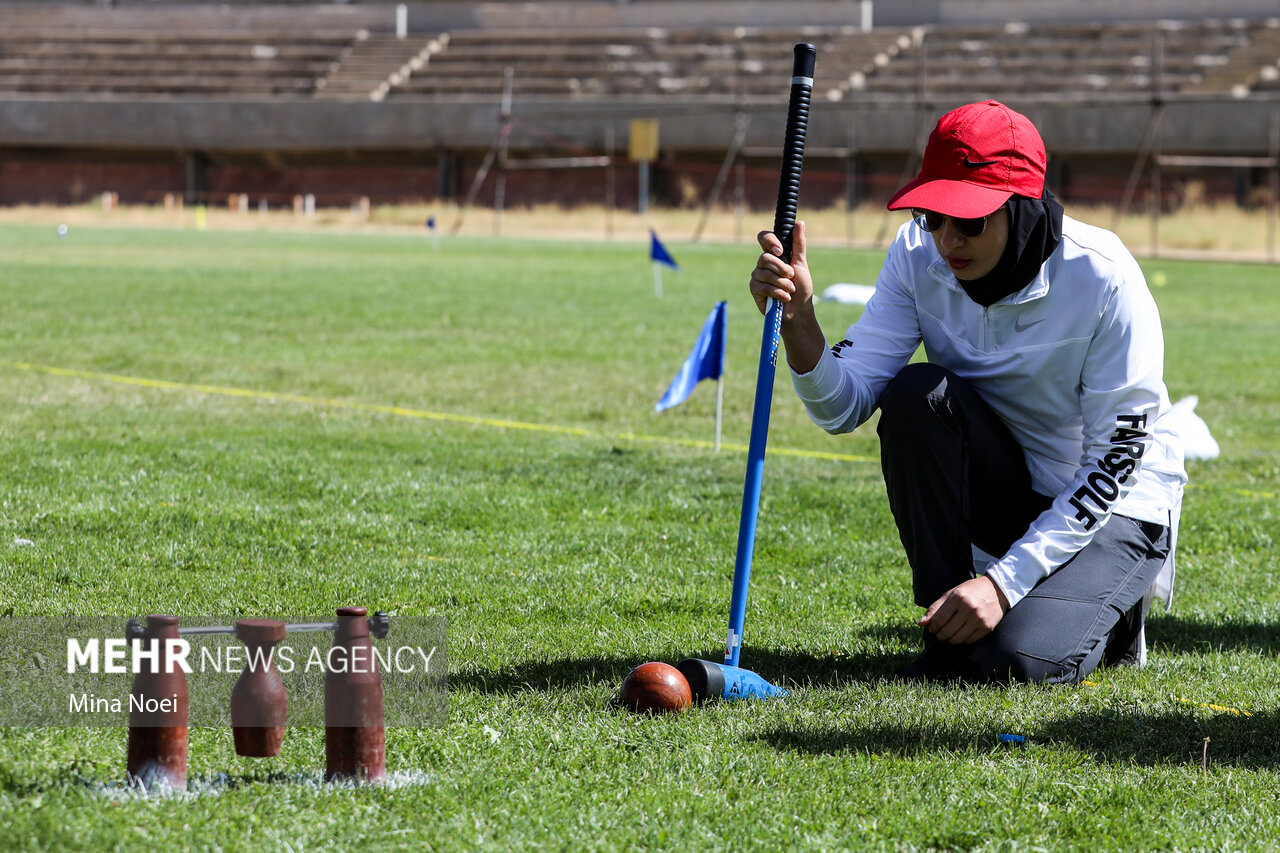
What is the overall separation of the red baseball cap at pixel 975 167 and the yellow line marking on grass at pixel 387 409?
4.42 meters

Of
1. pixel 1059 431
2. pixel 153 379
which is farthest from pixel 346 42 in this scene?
pixel 1059 431

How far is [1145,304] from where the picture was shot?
386 cm

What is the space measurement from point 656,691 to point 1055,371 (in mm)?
1402

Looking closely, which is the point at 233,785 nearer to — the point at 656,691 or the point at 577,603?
the point at 656,691

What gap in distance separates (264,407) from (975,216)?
669cm

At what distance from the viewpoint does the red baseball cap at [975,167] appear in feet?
11.6

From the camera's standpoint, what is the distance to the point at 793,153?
3688 mm

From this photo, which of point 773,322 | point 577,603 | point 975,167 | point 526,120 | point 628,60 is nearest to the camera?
point 975,167

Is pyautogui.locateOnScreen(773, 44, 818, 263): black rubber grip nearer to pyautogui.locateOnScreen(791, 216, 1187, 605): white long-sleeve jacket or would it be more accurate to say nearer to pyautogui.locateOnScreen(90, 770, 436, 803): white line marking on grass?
pyautogui.locateOnScreen(791, 216, 1187, 605): white long-sleeve jacket

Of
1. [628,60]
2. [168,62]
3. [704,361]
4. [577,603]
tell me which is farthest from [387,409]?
[168,62]

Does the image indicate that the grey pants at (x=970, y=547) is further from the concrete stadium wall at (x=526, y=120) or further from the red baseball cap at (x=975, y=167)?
the concrete stadium wall at (x=526, y=120)

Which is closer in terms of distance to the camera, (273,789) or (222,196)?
(273,789)

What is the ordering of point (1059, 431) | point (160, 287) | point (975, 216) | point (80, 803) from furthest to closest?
point (160, 287) < point (1059, 431) < point (975, 216) < point (80, 803)

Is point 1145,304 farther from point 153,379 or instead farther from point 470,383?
point 153,379
